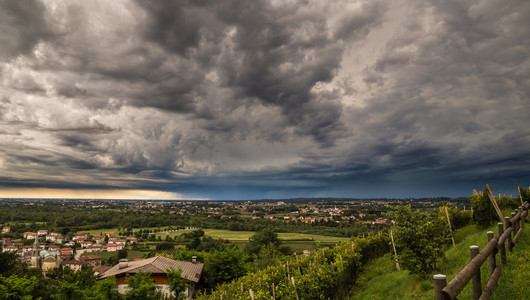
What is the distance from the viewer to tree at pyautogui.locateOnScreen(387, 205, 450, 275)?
9.23 m

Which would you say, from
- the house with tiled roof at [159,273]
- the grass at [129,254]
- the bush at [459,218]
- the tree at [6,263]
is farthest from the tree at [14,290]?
the grass at [129,254]

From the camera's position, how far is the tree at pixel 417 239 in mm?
9234

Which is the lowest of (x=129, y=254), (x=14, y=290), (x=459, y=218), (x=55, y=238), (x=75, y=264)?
(x=75, y=264)

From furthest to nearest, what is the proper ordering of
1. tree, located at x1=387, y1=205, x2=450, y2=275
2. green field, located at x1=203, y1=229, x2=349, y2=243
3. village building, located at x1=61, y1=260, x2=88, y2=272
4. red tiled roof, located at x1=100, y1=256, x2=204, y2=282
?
village building, located at x1=61, y1=260, x2=88, y2=272, green field, located at x1=203, y1=229, x2=349, y2=243, red tiled roof, located at x1=100, y1=256, x2=204, y2=282, tree, located at x1=387, y1=205, x2=450, y2=275

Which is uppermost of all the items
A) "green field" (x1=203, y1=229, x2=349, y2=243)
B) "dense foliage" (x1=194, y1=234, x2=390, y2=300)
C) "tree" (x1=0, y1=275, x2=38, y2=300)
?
"dense foliage" (x1=194, y1=234, x2=390, y2=300)

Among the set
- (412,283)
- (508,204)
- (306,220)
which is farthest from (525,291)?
(306,220)

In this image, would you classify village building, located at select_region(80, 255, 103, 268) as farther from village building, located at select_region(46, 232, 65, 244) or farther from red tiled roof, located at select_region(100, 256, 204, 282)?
red tiled roof, located at select_region(100, 256, 204, 282)

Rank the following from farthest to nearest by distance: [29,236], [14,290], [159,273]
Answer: [29,236] → [159,273] → [14,290]

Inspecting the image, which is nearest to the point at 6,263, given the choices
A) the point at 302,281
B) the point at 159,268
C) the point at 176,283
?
the point at 159,268

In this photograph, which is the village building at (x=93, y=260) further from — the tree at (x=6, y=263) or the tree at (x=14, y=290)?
the tree at (x=14, y=290)

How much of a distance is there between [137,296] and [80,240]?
14958 centimetres

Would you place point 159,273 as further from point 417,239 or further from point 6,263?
point 6,263

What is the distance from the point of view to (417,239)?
9.48 m

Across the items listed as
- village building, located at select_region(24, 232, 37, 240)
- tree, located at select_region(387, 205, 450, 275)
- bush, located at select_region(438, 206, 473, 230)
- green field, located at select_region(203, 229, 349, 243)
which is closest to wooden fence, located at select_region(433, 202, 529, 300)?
tree, located at select_region(387, 205, 450, 275)
